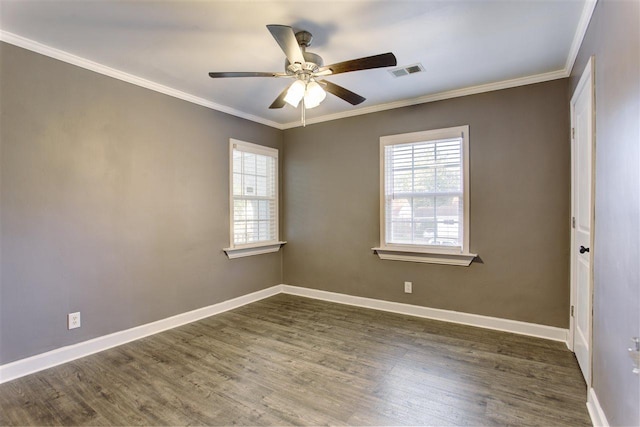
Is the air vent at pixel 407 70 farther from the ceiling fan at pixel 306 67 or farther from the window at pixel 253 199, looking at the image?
the window at pixel 253 199

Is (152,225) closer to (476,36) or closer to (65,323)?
(65,323)

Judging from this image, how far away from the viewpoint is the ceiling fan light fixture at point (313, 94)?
235 cm

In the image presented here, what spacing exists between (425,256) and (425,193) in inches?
28.1

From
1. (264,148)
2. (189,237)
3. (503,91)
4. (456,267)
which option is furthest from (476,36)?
(189,237)

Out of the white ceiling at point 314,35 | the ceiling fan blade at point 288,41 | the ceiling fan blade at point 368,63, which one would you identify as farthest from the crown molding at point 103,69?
the ceiling fan blade at point 368,63

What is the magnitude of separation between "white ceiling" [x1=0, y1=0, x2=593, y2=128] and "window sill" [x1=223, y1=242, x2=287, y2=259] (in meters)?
1.91

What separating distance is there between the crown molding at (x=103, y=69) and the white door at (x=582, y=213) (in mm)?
3461

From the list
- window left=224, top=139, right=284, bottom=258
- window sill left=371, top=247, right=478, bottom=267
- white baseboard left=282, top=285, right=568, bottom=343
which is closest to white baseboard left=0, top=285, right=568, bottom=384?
white baseboard left=282, top=285, right=568, bottom=343

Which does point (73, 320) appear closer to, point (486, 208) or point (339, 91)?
point (339, 91)

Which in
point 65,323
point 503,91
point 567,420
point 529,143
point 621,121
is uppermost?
point 503,91

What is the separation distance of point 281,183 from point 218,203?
117 cm

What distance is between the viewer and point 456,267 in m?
3.46

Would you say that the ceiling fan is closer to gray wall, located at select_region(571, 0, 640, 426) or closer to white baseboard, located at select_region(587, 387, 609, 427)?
gray wall, located at select_region(571, 0, 640, 426)

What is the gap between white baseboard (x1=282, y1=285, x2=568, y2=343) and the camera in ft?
9.89
